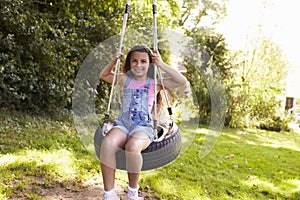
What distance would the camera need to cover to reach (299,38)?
11141mm

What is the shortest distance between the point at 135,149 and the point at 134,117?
0.95 ft

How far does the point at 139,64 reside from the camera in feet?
7.64

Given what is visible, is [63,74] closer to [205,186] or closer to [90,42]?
[90,42]

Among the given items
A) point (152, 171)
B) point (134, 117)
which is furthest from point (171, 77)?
point (152, 171)

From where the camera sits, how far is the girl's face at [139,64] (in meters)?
2.32

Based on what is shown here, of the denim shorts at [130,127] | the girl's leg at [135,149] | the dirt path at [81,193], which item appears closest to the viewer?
the girl's leg at [135,149]

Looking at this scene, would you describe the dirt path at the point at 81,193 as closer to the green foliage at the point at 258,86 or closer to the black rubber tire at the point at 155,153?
the black rubber tire at the point at 155,153

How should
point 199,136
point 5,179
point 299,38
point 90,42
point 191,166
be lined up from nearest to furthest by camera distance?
point 5,179 < point 191,166 < point 199,136 < point 90,42 < point 299,38

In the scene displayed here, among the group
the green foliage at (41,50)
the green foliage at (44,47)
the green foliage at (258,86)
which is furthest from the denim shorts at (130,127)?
the green foliage at (258,86)

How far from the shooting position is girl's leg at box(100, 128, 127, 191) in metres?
2.09

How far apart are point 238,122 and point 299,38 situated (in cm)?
498

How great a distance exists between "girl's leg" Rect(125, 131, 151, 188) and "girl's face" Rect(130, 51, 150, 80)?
41 centimetres

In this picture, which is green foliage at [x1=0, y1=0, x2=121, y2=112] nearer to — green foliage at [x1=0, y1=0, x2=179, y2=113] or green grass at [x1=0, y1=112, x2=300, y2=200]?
green foliage at [x1=0, y1=0, x2=179, y2=113]

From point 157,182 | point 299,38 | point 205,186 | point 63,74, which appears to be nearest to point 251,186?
point 205,186
